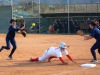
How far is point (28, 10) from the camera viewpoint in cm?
4584

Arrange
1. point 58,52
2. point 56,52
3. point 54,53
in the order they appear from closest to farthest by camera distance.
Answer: point 58,52 → point 56,52 → point 54,53

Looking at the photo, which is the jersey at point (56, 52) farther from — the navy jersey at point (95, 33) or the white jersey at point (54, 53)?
the navy jersey at point (95, 33)

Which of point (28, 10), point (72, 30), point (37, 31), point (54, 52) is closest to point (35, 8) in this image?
point (28, 10)

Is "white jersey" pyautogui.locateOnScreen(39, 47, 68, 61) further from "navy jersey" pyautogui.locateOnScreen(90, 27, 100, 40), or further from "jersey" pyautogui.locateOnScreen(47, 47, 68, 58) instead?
"navy jersey" pyautogui.locateOnScreen(90, 27, 100, 40)

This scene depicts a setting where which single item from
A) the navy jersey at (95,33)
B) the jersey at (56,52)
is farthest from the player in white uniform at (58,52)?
the navy jersey at (95,33)

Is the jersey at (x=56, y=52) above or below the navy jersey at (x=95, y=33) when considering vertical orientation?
below

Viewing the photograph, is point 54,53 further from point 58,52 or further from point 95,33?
point 95,33

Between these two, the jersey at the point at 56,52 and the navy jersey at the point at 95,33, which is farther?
the navy jersey at the point at 95,33

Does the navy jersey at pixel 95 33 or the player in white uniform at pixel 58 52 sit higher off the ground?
the navy jersey at pixel 95 33

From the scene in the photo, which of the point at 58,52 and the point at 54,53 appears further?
the point at 54,53

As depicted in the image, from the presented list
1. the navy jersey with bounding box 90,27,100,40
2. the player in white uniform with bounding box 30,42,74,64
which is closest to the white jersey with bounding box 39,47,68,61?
the player in white uniform with bounding box 30,42,74,64

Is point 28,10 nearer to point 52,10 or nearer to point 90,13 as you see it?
point 52,10

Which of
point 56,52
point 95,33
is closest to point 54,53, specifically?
point 56,52

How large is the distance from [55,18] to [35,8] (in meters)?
4.13
